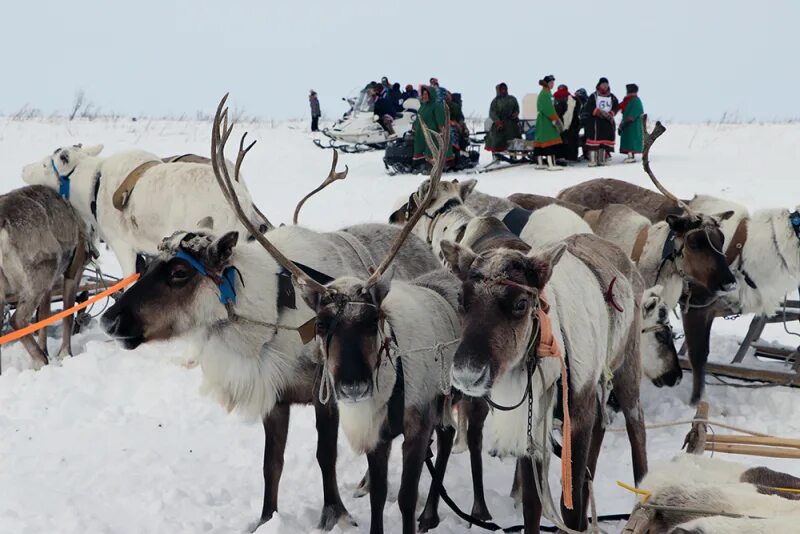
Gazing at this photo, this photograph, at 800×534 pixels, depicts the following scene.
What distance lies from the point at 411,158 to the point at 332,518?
13.7 metres

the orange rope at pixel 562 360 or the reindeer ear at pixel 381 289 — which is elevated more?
the reindeer ear at pixel 381 289

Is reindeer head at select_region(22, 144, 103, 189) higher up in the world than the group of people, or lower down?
lower down

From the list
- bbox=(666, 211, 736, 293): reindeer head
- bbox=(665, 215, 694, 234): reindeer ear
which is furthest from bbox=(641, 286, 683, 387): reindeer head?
bbox=(665, 215, 694, 234): reindeer ear

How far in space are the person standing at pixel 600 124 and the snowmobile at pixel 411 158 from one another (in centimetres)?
235

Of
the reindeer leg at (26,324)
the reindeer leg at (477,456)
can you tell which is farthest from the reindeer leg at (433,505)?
the reindeer leg at (26,324)

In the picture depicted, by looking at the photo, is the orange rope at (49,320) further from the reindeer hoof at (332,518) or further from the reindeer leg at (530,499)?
the reindeer leg at (530,499)

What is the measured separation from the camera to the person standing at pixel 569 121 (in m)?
17.3

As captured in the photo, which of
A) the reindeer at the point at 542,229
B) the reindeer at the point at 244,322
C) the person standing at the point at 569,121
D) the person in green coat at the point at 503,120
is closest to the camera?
the reindeer at the point at 244,322

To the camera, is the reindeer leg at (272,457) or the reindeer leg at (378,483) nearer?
the reindeer leg at (378,483)

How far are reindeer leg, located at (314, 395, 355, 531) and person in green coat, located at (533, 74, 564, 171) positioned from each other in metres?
13.1

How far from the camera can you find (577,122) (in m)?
17.5

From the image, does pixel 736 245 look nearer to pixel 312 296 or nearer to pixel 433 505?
pixel 433 505

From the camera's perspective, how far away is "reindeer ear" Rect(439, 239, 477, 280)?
352cm

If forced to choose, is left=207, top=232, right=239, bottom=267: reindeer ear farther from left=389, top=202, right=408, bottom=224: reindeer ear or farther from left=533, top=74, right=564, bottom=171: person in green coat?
left=533, top=74, right=564, bottom=171: person in green coat
